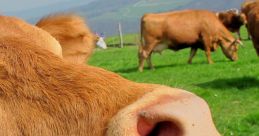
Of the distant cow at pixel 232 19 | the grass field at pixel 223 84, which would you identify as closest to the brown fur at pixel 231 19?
the distant cow at pixel 232 19

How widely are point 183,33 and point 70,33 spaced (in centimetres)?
1373

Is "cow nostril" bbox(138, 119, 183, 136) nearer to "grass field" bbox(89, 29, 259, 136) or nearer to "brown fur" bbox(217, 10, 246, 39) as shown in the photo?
"grass field" bbox(89, 29, 259, 136)

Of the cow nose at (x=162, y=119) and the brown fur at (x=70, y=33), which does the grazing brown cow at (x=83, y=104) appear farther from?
the brown fur at (x=70, y=33)

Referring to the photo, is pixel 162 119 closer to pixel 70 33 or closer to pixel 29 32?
pixel 29 32

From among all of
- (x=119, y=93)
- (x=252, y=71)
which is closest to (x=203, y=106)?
(x=119, y=93)

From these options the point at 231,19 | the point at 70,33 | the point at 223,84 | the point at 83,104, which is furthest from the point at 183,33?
the point at 83,104

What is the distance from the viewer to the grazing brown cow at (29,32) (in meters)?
3.45

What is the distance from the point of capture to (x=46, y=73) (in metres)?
1.94

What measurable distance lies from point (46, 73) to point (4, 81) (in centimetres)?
16

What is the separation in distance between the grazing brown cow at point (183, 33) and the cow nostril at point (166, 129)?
51.4 ft

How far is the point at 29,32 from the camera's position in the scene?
3.59 meters

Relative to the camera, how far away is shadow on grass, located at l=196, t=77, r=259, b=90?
10715mm

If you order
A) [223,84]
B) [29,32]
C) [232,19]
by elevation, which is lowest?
[232,19]

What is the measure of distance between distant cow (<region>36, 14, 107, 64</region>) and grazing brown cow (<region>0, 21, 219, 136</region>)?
203 centimetres
